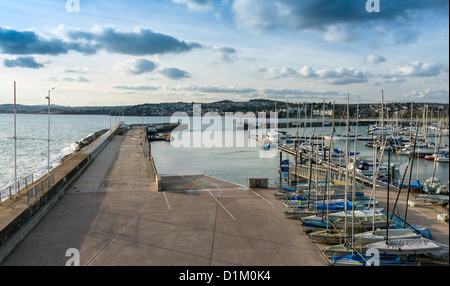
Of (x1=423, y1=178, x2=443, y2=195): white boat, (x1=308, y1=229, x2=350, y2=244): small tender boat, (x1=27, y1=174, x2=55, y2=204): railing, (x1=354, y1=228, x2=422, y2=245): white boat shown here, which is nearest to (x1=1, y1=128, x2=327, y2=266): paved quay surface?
(x1=308, y1=229, x2=350, y2=244): small tender boat

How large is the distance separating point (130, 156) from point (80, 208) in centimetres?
2316

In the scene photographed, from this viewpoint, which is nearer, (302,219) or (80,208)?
(302,219)

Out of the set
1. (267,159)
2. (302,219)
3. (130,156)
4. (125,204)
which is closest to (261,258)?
(302,219)

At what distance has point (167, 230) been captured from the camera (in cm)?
1562

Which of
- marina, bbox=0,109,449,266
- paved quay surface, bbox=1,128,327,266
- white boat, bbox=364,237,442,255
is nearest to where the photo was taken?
paved quay surface, bbox=1,128,327,266

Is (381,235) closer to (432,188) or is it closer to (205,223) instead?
Answer: (205,223)

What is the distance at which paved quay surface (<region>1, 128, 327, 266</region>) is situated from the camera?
42.2ft

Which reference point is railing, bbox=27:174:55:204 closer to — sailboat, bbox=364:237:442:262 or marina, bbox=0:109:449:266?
marina, bbox=0:109:449:266

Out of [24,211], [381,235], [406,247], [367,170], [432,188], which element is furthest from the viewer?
[367,170]

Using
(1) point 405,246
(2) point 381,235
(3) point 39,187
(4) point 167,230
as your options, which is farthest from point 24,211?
(1) point 405,246
